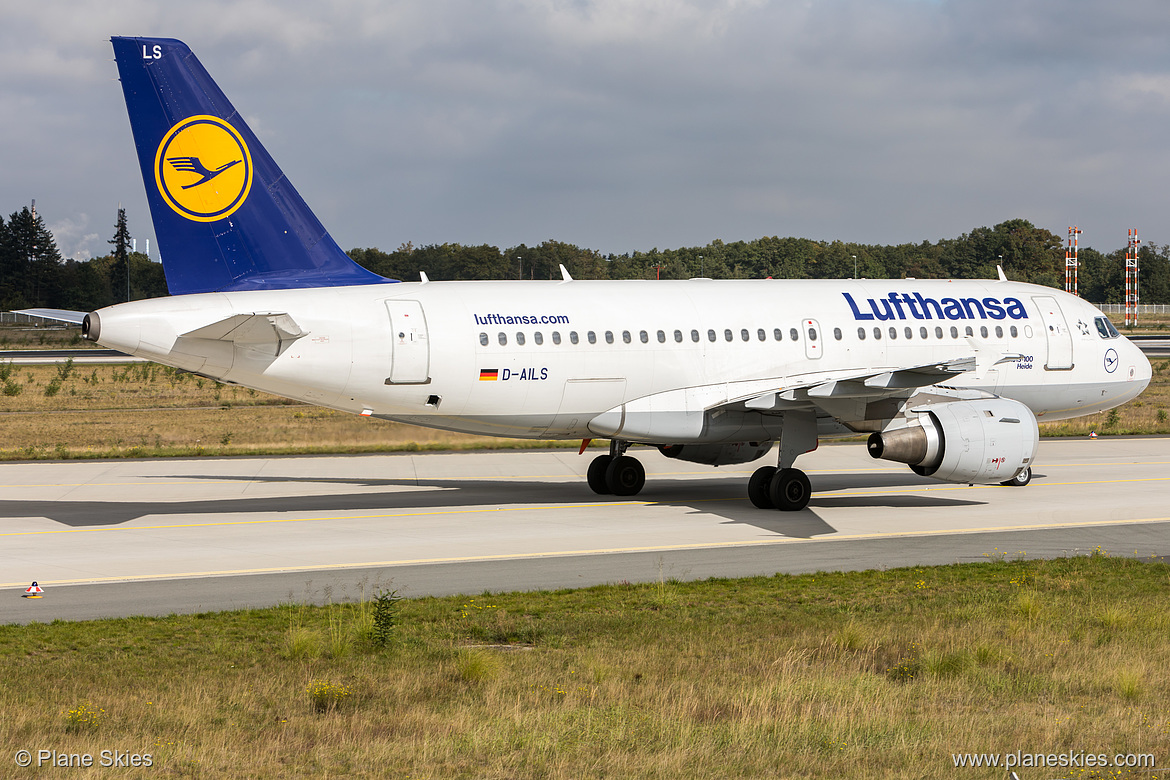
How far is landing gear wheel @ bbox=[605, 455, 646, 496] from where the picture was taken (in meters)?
25.0

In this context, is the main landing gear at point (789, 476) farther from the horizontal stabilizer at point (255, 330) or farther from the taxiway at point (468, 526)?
the horizontal stabilizer at point (255, 330)

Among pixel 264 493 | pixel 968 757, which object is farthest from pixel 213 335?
pixel 968 757

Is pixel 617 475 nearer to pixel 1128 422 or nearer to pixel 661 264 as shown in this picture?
pixel 1128 422

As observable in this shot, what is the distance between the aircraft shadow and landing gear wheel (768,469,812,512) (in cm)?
20

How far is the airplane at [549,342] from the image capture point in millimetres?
19875

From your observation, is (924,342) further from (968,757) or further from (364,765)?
(364,765)

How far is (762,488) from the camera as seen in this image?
22984 mm

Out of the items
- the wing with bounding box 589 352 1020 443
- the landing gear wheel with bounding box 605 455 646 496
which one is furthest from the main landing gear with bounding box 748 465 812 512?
the landing gear wheel with bounding box 605 455 646 496

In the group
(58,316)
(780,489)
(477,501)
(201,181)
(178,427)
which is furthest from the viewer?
(178,427)

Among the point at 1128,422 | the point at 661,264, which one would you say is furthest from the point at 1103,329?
the point at 661,264

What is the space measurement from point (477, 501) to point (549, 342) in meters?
4.50

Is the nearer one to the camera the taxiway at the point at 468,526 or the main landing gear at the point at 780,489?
the taxiway at the point at 468,526

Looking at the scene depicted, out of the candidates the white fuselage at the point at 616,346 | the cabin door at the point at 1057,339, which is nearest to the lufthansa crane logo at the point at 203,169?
the white fuselage at the point at 616,346

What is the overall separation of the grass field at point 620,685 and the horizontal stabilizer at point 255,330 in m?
6.62
